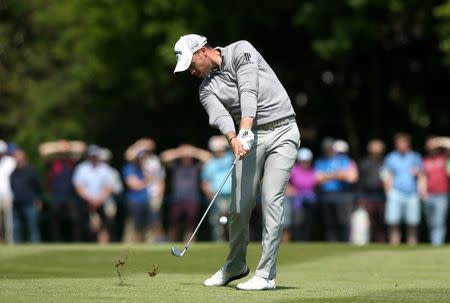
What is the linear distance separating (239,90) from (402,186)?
12177 mm

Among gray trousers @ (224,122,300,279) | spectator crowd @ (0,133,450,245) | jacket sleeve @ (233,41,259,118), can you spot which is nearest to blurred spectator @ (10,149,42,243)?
spectator crowd @ (0,133,450,245)

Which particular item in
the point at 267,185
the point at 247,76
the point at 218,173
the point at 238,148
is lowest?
the point at 218,173

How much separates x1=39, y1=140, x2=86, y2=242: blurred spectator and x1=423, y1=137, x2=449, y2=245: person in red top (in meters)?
7.08

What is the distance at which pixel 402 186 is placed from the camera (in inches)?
894

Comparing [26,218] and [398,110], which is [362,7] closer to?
[398,110]

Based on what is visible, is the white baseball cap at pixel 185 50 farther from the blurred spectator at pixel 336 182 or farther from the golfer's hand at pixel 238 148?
the blurred spectator at pixel 336 182

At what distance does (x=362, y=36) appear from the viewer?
98.8ft

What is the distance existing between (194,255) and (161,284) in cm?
622

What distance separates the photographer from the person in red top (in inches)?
898

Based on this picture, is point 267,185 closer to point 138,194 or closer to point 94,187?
point 138,194

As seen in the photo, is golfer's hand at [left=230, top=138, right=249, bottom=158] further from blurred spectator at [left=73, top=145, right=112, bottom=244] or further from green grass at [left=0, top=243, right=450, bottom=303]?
blurred spectator at [left=73, top=145, right=112, bottom=244]

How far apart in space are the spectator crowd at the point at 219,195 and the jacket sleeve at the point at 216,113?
39.1ft

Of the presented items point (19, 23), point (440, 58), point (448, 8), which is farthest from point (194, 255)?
point (19, 23)

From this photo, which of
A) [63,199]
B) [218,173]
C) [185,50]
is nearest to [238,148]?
[185,50]
